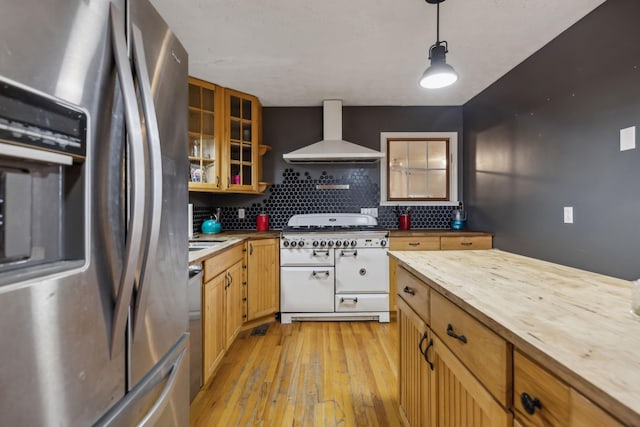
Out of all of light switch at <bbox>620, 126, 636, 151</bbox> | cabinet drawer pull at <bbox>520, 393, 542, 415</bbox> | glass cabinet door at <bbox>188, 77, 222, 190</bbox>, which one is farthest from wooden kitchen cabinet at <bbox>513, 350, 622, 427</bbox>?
glass cabinet door at <bbox>188, 77, 222, 190</bbox>

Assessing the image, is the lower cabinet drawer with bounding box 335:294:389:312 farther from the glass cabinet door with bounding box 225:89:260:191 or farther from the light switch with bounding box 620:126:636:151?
the light switch with bounding box 620:126:636:151

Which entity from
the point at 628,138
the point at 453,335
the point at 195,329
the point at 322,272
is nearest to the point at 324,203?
the point at 322,272

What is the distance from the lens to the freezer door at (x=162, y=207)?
69 cm

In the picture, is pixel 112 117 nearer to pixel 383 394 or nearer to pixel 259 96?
pixel 383 394

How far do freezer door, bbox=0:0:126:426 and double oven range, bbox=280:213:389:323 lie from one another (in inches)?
90.6

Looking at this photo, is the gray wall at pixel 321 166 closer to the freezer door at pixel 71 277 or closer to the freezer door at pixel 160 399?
the freezer door at pixel 160 399

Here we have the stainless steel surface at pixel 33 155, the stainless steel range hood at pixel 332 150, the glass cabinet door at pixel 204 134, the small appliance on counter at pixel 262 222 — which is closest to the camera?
the stainless steel surface at pixel 33 155

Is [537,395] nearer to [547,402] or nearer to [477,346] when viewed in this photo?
[547,402]

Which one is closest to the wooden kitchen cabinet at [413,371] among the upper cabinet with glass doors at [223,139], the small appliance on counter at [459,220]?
the upper cabinet with glass doors at [223,139]

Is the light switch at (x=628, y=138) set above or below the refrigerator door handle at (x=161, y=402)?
above

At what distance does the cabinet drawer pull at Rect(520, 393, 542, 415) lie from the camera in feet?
1.93

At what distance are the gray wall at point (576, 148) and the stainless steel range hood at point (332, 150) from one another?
1257 millimetres

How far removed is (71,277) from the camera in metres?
0.53

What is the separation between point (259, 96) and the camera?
320 cm
